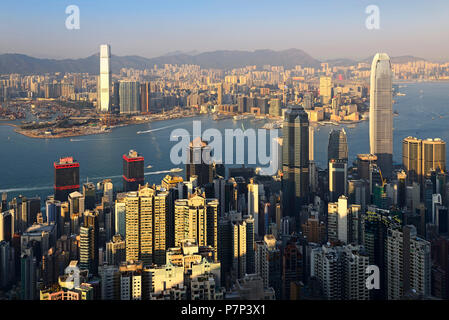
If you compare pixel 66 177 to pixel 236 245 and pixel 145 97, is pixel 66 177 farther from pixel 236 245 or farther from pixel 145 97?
pixel 236 245

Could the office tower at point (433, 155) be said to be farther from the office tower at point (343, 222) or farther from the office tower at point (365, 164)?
the office tower at point (343, 222)

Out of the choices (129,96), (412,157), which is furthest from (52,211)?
(412,157)

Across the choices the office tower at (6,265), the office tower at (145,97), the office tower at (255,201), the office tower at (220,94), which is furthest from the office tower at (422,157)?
the office tower at (6,265)

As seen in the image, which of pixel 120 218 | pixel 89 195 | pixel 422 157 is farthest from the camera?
pixel 422 157

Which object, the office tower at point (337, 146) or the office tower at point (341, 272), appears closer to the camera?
the office tower at point (341, 272)

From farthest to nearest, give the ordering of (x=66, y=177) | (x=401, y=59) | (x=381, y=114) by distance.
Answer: (x=381, y=114) → (x=401, y=59) → (x=66, y=177)
